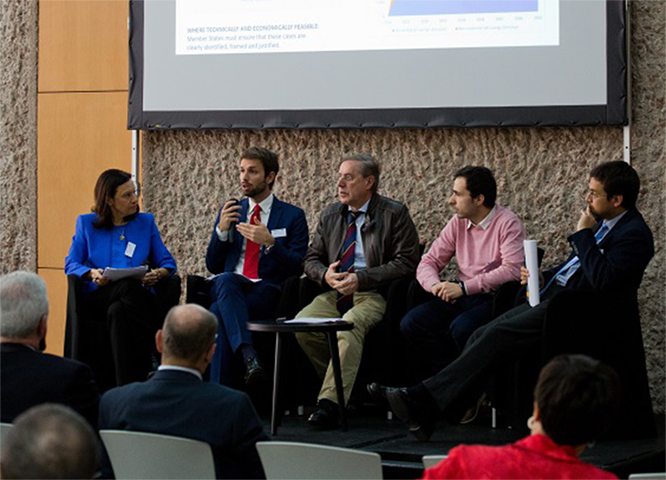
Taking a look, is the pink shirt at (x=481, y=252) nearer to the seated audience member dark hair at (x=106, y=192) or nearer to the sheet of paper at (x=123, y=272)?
the sheet of paper at (x=123, y=272)

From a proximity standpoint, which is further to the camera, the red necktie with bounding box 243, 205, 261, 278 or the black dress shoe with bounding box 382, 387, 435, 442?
the red necktie with bounding box 243, 205, 261, 278

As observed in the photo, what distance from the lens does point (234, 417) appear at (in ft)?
8.42

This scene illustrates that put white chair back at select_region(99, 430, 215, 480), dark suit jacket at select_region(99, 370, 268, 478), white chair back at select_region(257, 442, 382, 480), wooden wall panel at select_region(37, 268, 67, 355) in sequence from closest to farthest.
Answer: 1. white chair back at select_region(257, 442, 382, 480)
2. white chair back at select_region(99, 430, 215, 480)
3. dark suit jacket at select_region(99, 370, 268, 478)
4. wooden wall panel at select_region(37, 268, 67, 355)

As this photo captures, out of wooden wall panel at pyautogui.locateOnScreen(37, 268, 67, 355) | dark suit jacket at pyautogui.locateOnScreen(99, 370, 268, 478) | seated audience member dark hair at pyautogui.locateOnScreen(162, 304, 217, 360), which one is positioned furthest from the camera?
wooden wall panel at pyautogui.locateOnScreen(37, 268, 67, 355)

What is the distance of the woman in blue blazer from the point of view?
503 centimetres

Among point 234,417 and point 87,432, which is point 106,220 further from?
point 87,432

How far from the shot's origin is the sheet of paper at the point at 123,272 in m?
5.09

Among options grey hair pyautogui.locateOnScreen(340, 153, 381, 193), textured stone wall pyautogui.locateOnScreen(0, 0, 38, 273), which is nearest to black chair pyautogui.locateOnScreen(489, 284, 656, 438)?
grey hair pyautogui.locateOnScreen(340, 153, 381, 193)

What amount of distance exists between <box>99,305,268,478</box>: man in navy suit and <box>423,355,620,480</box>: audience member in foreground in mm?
751

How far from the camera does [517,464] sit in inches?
75.6

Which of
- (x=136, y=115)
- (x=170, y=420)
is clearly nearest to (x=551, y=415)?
(x=170, y=420)

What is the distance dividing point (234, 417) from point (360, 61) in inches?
133

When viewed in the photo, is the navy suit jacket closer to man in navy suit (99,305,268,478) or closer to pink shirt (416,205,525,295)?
pink shirt (416,205,525,295)

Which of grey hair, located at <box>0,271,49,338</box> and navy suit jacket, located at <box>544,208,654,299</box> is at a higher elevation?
navy suit jacket, located at <box>544,208,654,299</box>
